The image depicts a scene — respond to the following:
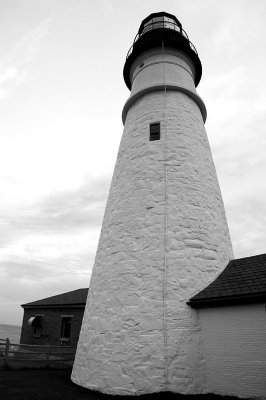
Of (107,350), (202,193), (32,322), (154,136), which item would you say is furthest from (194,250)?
(32,322)

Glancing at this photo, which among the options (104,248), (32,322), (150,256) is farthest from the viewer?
(32,322)

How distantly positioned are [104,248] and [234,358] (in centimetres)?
444

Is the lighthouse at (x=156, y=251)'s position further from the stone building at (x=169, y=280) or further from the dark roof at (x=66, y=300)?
the dark roof at (x=66, y=300)

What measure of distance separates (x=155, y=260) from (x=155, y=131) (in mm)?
4637

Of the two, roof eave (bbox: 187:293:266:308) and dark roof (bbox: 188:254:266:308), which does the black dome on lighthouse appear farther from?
roof eave (bbox: 187:293:266:308)

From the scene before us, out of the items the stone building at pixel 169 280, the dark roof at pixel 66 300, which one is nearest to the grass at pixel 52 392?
the stone building at pixel 169 280

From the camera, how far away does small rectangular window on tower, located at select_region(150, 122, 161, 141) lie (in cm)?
1007

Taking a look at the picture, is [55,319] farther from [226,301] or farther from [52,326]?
[226,301]

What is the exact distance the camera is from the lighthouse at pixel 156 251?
6.95m

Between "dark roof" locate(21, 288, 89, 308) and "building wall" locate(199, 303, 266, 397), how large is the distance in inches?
503

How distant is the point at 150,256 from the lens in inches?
314

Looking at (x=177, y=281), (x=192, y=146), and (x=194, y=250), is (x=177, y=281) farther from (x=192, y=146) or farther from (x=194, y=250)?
(x=192, y=146)

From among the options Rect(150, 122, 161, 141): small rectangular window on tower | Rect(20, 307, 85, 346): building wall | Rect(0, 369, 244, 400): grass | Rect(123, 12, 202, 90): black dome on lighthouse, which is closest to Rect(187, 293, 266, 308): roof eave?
Rect(0, 369, 244, 400): grass

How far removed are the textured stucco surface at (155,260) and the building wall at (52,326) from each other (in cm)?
1102
